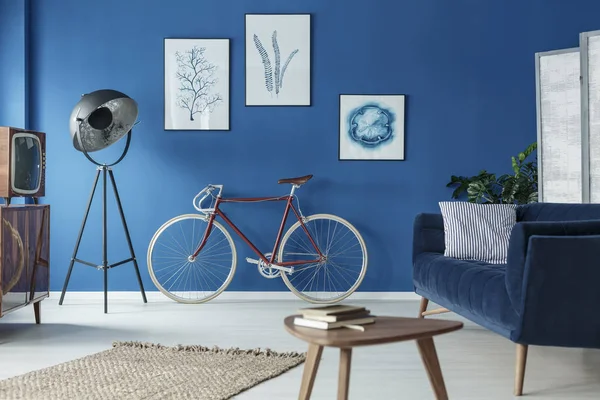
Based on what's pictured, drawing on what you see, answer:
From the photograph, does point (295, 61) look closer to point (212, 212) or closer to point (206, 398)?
point (212, 212)

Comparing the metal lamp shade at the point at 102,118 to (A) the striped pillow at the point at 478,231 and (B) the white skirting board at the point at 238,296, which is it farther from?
(A) the striped pillow at the point at 478,231

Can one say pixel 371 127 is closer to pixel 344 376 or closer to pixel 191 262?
pixel 191 262

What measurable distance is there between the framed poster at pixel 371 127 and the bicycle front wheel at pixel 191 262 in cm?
119

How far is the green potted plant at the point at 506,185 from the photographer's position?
539 cm

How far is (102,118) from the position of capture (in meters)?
5.16

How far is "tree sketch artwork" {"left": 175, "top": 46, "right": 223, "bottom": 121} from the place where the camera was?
5.61m

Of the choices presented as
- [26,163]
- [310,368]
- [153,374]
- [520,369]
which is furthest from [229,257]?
[310,368]

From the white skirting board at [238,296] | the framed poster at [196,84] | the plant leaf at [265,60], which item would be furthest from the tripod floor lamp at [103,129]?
the plant leaf at [265,60]

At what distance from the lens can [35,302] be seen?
443 centimetres

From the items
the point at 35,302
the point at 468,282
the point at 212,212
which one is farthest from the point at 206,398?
the point at 212,212

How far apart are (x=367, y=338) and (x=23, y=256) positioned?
108 inches

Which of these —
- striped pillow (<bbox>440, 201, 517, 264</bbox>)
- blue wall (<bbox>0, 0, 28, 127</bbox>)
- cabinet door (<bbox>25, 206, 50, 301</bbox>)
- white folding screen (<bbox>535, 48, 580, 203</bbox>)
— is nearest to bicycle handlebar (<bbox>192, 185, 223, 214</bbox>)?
cabinet door (<bbox>25, 206, 50, 301</bbox>)

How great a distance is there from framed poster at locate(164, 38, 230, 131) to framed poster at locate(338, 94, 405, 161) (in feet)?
3.06

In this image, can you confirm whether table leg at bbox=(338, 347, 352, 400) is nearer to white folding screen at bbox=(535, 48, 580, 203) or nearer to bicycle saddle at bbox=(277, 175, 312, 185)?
bicycle saddle at bbox=(277, 175, 312, 185)
